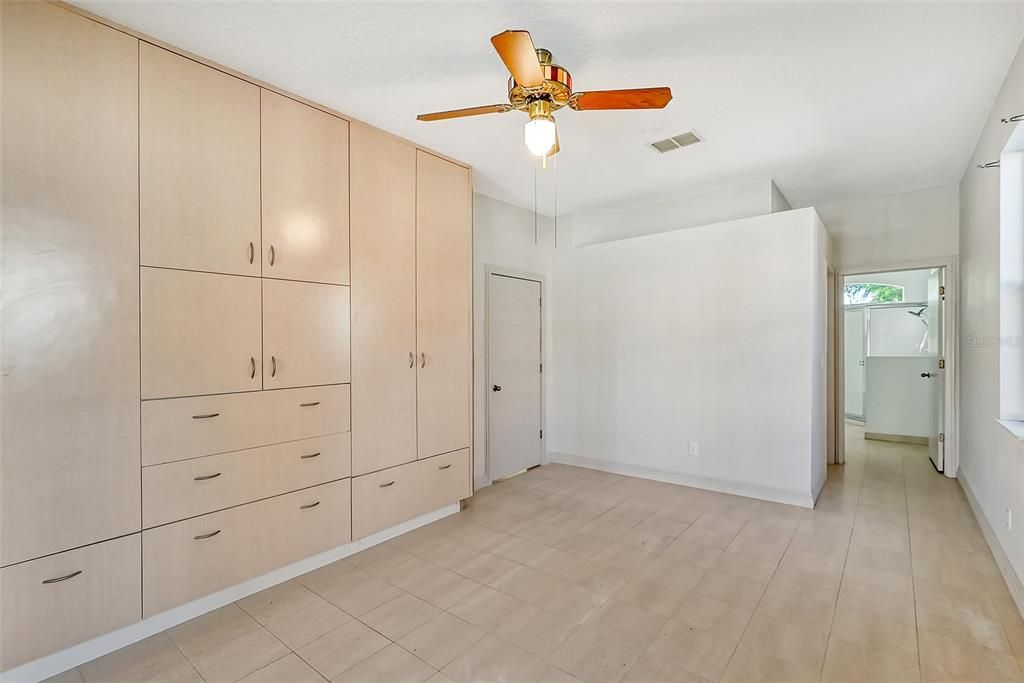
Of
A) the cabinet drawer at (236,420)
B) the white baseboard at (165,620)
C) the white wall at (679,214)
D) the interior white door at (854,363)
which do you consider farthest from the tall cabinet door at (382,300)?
the interior white door at (854,363)

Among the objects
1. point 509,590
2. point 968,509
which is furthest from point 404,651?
point 968,509

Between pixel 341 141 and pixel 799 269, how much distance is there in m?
3.50

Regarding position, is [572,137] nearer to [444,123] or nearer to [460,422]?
[444,123]

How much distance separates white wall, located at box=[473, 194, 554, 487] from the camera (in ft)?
14.5

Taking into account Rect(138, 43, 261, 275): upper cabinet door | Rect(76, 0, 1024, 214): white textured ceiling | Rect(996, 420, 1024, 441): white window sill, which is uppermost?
Rect(76, 0, 1024, 214): white textured ceiling

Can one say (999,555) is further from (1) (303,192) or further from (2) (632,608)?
(1) (303,192)

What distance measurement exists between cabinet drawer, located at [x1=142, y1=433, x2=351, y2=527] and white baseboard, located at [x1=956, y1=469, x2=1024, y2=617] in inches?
141

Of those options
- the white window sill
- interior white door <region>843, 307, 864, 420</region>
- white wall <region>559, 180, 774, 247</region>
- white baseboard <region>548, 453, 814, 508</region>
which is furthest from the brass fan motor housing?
interior white door <region>843, 307, 864, 420</region>

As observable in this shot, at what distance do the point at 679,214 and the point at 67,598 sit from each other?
504 cm

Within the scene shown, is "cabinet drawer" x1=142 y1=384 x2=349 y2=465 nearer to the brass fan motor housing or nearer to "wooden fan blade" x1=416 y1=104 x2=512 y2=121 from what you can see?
"wooden fan blade" x1=416 y1=104 x2=512 y2=121

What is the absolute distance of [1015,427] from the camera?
226cm

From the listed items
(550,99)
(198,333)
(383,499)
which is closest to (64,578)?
(198,333)

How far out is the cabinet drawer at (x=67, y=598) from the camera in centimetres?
179

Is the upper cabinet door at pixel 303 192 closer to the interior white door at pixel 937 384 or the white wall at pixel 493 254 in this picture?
the white wall at pixel 493 254
